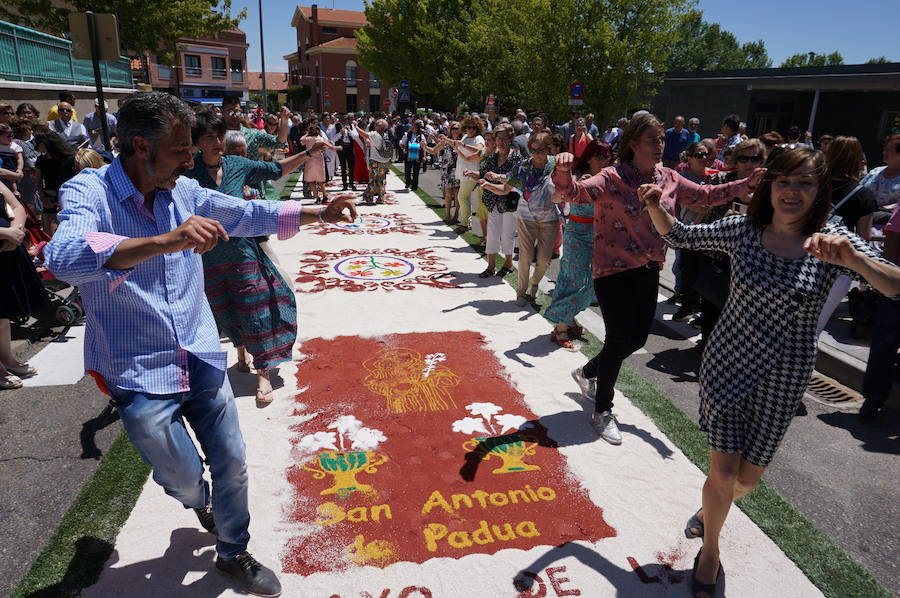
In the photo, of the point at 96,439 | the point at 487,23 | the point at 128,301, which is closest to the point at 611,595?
the point at 128,301

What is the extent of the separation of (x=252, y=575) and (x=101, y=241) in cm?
167

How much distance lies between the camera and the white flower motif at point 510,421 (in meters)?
4.24

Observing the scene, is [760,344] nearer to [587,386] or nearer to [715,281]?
[587,386]

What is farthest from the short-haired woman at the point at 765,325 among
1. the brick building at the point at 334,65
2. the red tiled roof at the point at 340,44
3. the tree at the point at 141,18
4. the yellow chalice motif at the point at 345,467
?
the red tiled roof at the point at 340,44

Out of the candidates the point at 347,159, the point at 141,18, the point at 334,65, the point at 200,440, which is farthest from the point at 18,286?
the point at 334,65

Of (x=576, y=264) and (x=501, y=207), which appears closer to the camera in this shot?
(x=576, y=264)

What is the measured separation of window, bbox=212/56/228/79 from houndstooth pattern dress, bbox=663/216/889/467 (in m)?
67.1

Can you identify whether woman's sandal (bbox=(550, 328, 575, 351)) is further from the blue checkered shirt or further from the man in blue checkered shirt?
the blue checkered shirt

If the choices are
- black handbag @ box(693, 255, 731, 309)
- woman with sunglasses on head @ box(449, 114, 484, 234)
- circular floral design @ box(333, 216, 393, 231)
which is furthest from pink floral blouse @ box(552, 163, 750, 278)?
circular floral design @ box(333, 216, 393, 231)

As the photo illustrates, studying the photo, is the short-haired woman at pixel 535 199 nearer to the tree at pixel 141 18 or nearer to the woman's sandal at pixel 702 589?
the woman's sandal at pixel 702 589

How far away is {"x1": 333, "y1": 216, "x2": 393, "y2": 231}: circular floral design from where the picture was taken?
11.2 metres

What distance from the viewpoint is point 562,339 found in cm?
580

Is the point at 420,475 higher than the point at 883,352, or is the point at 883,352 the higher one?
the point at 883,352

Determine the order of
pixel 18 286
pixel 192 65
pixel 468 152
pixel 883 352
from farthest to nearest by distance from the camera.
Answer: pixel 192 65 → pixel 468 152 → pixel 18 286 → pixel 883 352
